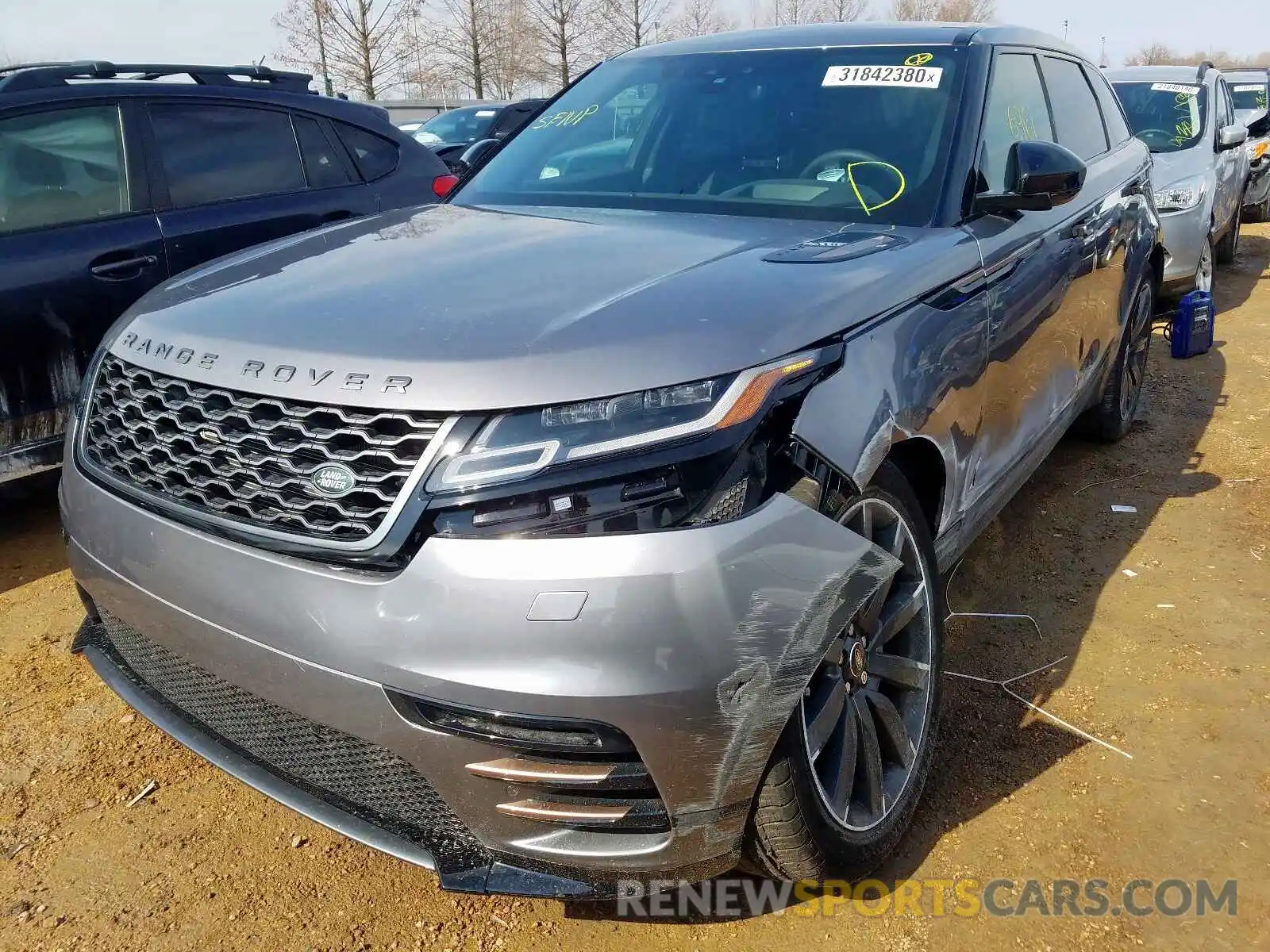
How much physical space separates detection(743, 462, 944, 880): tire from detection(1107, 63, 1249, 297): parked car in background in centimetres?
557

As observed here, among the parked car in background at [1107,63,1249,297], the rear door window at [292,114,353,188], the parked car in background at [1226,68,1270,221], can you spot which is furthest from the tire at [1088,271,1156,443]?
the parked car in background at [1226,68,1270,221]

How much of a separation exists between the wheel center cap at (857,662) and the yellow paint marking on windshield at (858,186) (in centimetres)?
123

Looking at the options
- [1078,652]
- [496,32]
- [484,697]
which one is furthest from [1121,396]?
[496,32]

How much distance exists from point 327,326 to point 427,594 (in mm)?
595

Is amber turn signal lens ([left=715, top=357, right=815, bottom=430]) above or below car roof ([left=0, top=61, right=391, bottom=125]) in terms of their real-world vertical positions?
below

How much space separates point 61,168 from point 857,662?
12.0 feet

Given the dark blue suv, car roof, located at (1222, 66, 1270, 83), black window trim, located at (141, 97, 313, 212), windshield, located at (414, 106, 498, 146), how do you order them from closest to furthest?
the dark blue suv → black window trim, located at (141, 97, 313, 212) → windshield, located at (414, 106, 498, 146) → car roof, located at (1222, 66, 1270, 83)

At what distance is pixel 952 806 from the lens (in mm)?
2502

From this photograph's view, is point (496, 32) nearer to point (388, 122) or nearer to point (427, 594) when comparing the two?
point (388, 122)

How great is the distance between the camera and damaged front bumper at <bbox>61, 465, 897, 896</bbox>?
167 cm

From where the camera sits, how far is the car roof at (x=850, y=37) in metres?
3.18

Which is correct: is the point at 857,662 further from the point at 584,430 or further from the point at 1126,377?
the point at 1126,377

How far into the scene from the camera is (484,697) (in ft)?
5.54

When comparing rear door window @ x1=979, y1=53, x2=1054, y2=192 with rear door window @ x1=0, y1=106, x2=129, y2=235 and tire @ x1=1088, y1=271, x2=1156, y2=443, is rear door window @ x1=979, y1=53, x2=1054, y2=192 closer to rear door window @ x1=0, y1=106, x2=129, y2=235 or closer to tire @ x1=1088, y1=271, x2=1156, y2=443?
tire @ x1=1088, y1=271, x2=1156, y2=443
